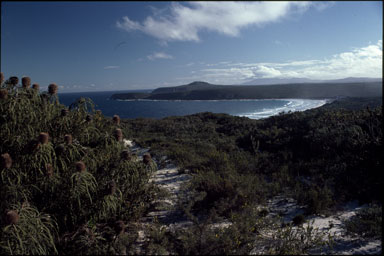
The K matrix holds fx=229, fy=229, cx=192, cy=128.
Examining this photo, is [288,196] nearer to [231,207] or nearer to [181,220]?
[231,207]

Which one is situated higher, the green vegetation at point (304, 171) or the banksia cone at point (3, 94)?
the banksia cone at point (3, 94)

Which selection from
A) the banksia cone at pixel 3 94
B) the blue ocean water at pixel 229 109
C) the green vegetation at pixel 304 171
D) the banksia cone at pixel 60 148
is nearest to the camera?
the banksia cone at pixel 3 94

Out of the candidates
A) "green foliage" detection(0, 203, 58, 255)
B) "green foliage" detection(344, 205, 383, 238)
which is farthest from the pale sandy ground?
"green foliage" detection(0, 203, 58, 255)

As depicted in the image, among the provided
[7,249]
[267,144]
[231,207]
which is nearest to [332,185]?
[231,207]

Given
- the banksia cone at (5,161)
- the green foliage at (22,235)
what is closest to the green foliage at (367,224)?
the green foliage at (22,235)

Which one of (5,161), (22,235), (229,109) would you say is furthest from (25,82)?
(229,109)

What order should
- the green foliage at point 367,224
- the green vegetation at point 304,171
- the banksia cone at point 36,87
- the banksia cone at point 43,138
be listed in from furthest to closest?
the green vegetation at point 304,171 → the green foliage at point 367,224 → the banksia cone at point 36,87 → the banksia cone at point 43,138

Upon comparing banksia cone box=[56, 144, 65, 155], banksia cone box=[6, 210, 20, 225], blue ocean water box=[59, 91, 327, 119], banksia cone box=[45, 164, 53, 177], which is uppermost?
blue ocean water box=[59, 91, 327, 119]

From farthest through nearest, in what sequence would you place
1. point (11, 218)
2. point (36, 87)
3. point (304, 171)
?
point (304, 171), point (36, 87), point (11, 218)

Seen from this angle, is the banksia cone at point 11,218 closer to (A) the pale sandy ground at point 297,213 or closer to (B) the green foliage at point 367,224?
(A) the pale sandy ground at point 297,213

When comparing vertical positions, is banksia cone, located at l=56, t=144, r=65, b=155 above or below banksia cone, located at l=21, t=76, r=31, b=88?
below

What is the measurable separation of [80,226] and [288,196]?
3732 millimetres

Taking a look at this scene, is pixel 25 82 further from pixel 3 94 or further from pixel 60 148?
pixel 60 148

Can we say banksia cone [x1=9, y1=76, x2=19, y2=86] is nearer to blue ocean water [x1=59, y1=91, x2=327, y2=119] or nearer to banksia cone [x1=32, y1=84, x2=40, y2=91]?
banksia cone [x1=32, y1=84, x2=40, y2=91]
